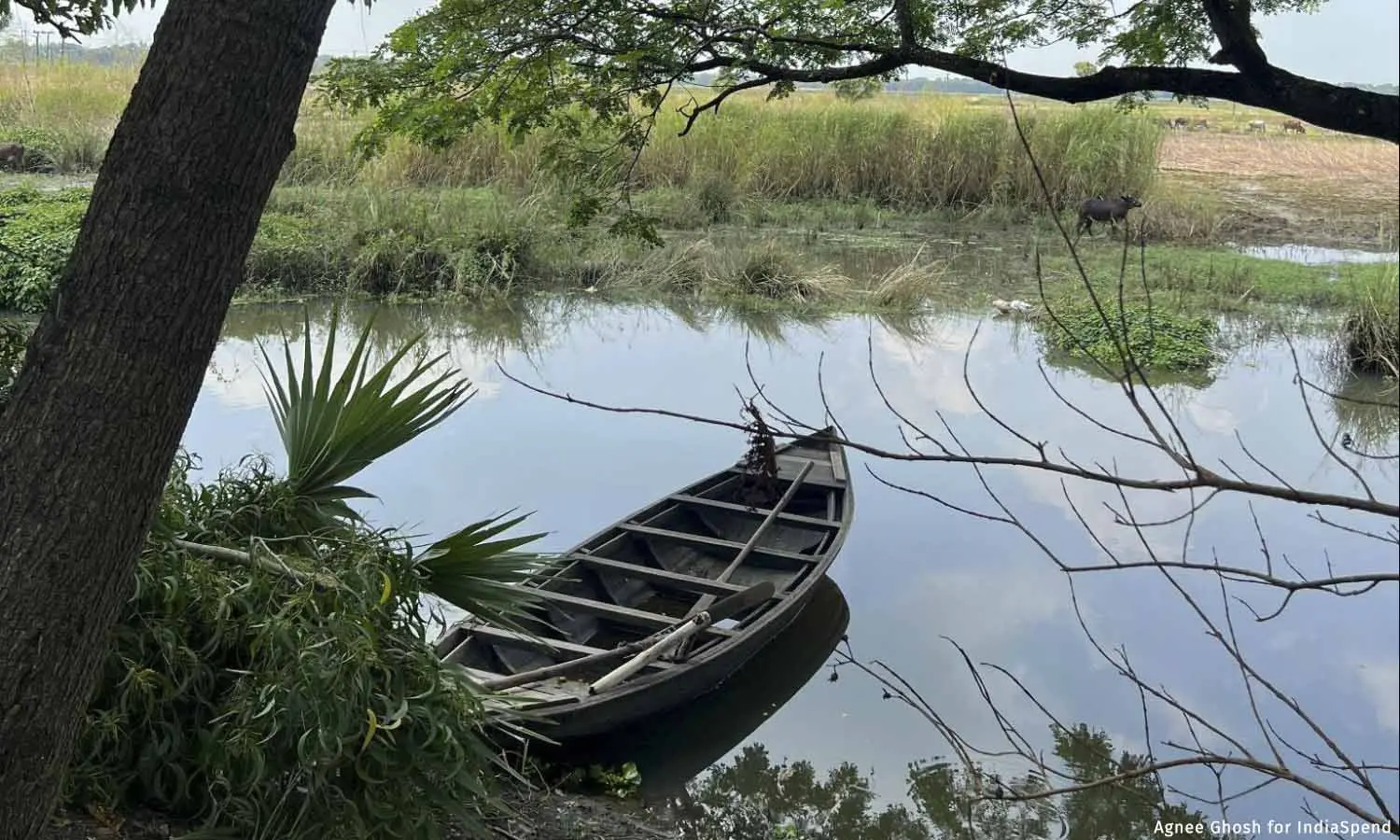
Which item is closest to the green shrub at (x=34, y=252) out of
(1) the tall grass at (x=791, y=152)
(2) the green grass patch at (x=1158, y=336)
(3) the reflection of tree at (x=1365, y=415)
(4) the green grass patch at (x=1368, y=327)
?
(1) the tall grass at (x=791, y=152)

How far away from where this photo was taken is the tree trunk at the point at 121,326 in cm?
213

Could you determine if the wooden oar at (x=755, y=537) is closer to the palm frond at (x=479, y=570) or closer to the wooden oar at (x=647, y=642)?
the wooden oar at (x=647, y=642)

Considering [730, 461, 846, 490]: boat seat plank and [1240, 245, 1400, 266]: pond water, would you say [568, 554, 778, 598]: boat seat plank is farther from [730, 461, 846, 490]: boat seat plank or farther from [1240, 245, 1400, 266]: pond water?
[1240, 245, 1400, 266]: pond water

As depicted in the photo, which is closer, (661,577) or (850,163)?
(661,577)

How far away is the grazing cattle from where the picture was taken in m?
17.6

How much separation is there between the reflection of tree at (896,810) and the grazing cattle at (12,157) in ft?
56.3

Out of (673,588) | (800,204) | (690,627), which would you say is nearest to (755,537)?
(673,588)

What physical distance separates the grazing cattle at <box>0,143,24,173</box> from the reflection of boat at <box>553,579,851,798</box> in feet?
53.4

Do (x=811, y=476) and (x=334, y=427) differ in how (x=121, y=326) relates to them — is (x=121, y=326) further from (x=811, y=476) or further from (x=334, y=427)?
(x=811, y=476)

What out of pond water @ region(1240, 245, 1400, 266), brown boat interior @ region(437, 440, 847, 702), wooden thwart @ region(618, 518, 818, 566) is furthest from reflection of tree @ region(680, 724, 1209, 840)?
pond water @ region(1240, 245, 1400, 266)

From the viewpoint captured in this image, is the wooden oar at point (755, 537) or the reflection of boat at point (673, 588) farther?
the wooden oar at point (755, 537)

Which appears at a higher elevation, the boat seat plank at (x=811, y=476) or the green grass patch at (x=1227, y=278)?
the green grass patch at (x=1227, y=278)

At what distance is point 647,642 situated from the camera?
4891 mm

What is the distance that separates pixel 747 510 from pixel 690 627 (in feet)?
6.86
